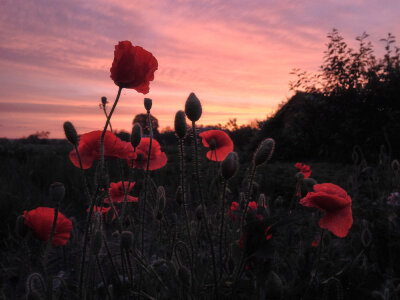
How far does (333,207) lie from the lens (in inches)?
51.1

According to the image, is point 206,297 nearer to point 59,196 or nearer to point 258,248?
point 258,248

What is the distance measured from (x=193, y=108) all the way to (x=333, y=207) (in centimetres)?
63

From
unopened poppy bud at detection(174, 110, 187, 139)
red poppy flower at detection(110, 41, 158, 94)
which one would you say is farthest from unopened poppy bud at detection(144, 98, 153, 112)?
unopened poppy bud at detection(174, 110, 187, 139)

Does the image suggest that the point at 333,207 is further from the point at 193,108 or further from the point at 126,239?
the point at 126,239

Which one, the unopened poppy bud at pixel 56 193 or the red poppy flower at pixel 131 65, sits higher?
the red poppy flower at pixel 131 65

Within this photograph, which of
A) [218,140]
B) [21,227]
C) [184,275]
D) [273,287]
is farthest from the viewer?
[218,140]

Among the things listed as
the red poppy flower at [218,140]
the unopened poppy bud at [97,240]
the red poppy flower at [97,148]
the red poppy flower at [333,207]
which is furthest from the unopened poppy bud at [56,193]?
the red poppy flower at [218,140]

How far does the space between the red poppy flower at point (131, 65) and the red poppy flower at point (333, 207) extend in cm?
76

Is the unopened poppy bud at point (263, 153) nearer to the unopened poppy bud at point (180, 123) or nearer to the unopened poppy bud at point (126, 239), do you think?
the unopened poppy bud at point (180, 123)

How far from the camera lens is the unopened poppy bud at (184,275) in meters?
1.10

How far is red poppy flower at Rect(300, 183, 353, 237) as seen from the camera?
4.09 feet

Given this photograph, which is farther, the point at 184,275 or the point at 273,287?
the point at 184,275

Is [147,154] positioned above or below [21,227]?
above

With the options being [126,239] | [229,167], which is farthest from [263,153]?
[126,239]
